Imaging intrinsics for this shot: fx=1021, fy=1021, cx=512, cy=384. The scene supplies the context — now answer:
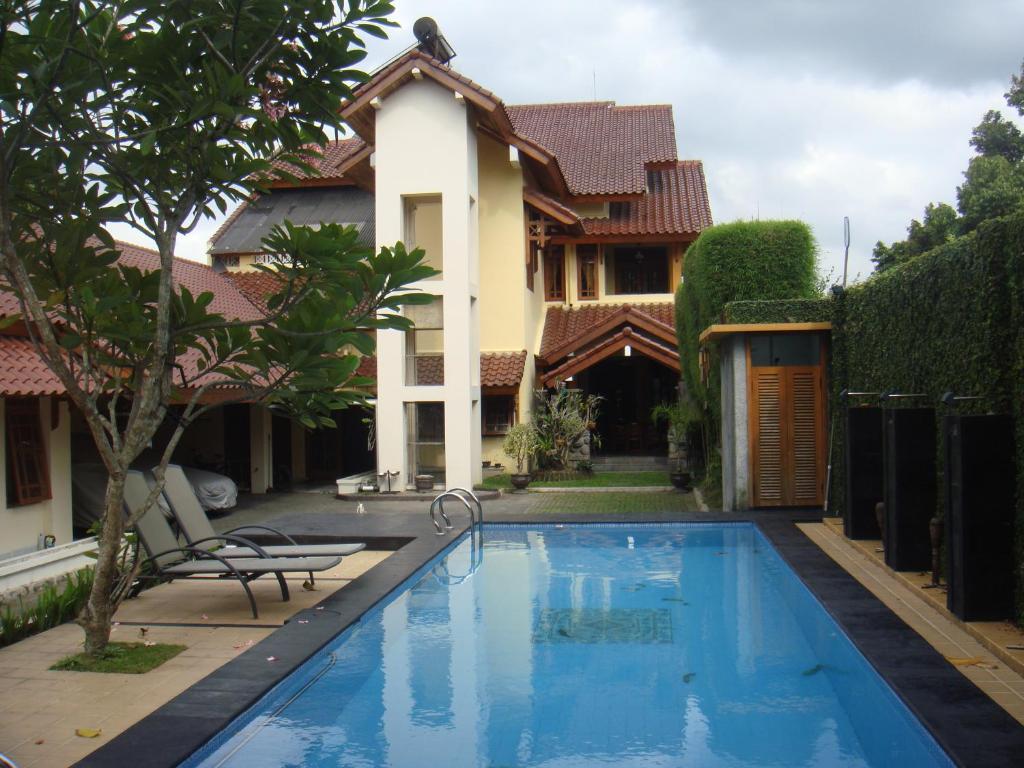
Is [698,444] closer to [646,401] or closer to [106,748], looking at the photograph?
[646,401]

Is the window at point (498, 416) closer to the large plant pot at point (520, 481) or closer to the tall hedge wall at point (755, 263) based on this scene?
the large plant pot at point (520, 481)

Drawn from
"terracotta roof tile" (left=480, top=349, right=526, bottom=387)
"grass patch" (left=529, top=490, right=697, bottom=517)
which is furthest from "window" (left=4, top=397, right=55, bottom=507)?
"terracotta roof tile" (left=480, top=349, right=526, bottom=387)

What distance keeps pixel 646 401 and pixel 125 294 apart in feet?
70.7

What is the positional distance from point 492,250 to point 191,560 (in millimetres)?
14654

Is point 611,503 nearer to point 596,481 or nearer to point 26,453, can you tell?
point 596,481

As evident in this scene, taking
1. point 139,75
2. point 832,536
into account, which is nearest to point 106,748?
point 139,75

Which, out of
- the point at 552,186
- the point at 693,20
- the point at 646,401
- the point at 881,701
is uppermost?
the point at 552,186

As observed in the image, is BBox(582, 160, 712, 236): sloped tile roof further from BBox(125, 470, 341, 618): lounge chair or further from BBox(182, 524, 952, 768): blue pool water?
BBox(125, 470, 341, 618): lounge chair

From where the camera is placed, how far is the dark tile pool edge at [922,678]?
200 inches

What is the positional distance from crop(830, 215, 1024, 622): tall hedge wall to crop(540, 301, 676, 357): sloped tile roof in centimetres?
1336

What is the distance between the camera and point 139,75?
670 cm

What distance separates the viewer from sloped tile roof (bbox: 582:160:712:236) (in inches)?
1059

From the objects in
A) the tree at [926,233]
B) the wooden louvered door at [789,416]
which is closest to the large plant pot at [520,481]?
the wooden louvered door at [789,416]

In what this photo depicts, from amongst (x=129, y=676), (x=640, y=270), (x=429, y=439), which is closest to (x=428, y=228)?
(x=429, y=439)
